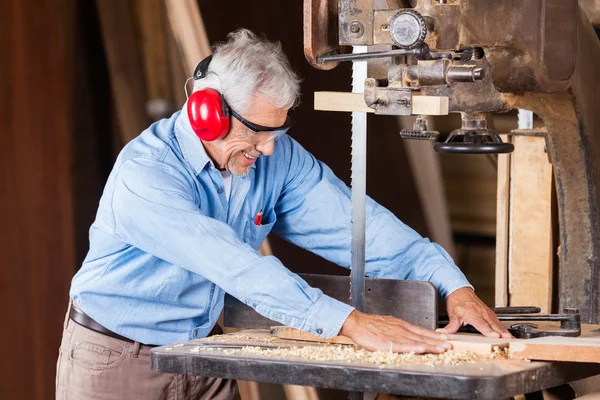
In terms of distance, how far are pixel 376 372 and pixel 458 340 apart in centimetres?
33

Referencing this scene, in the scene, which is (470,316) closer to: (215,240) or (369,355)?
(369,355)

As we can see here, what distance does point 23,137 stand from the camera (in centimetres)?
376

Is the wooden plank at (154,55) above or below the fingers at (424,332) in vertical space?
above

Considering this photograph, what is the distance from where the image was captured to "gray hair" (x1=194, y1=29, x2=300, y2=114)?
Answer: 2.45m

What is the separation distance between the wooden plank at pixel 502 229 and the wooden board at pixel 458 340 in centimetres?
77

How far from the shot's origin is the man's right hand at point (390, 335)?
208 centimetres

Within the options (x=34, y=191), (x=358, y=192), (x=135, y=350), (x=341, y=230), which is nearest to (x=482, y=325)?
(x=358, y=192)

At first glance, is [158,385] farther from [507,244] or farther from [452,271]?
[507,244]

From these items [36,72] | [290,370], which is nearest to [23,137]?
[36,72]

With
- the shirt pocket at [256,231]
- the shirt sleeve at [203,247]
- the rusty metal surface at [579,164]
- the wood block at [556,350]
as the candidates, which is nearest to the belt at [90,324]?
the shirt sleeve at [203,247]

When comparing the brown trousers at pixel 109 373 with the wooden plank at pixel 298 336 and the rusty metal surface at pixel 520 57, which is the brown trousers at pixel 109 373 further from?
the rusty metal surface at pixel 520 57

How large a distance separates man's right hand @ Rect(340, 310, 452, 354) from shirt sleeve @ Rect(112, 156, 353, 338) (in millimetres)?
32

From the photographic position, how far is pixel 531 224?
9.55 feet

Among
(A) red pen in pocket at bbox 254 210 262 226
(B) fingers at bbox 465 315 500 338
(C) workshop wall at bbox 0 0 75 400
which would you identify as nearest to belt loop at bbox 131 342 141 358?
(A) red pen in pocket at bbox 254 210 262 226
